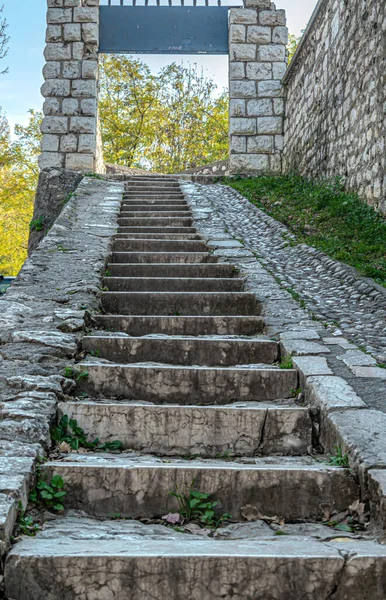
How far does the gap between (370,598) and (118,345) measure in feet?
6.72

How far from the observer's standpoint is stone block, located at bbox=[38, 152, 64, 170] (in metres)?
10.4

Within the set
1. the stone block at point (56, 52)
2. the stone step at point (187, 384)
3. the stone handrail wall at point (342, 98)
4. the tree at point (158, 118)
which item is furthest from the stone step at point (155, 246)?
the tree at point (158, 118)

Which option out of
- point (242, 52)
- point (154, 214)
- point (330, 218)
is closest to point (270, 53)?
point (242, 52)

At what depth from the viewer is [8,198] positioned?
17.8 meters

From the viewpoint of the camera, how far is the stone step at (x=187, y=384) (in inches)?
117

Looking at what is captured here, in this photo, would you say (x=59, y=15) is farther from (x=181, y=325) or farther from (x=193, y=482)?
(x=193, y=482)

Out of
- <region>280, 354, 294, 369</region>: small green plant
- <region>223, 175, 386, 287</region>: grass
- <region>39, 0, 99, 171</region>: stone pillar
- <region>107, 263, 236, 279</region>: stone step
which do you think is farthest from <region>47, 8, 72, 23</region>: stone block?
<region>280, 354, 294, 369</region>: small green plant

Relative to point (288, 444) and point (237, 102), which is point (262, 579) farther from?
point (237, 102)

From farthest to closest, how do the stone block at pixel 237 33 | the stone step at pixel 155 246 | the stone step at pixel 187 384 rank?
1. the stone block at pixel 237 33
2. the stone step at pixel 155 246
3. the stone step at pixel 187 384

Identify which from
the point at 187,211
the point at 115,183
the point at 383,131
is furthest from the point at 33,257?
the point at 115,183

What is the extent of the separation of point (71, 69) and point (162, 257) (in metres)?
6.61

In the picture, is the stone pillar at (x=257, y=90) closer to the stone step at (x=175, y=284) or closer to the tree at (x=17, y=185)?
the stone step at (x=175, y=284)

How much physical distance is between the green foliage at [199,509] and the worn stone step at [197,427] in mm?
464

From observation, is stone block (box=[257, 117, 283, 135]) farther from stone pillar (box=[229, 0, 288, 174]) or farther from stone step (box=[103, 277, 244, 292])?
stone step (box=[103, 277, 244, 292])
